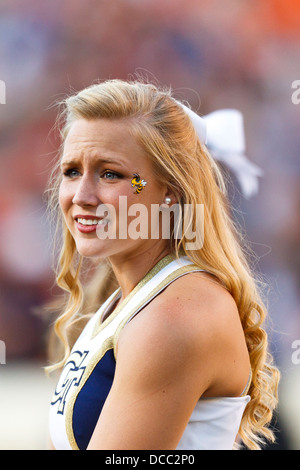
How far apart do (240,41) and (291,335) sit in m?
2.15

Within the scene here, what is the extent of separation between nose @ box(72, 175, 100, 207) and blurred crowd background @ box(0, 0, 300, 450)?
234cm

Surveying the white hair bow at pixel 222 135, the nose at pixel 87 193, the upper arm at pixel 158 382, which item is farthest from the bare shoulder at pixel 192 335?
the white hair bow at pixel 222 135

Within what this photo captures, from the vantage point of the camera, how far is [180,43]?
13.5 ft

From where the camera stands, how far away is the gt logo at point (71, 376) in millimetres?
1202

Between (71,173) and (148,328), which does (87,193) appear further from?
(148,328)

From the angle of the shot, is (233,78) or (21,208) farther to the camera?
(233,78)

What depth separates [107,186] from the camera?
1.21m

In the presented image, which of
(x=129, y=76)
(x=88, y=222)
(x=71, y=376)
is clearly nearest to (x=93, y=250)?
(x=88, y=222)

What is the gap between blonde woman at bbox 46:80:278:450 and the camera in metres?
0.99

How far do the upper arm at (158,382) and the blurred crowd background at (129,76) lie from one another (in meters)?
2.53

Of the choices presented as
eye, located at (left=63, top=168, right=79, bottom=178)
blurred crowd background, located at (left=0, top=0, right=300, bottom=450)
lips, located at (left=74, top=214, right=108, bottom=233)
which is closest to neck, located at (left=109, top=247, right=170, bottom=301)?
lips, located at (left=74, top=214, right=108, bottom=233)

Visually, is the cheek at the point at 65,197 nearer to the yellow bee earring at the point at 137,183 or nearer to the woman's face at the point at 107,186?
the woman's face at the point at 107,186
